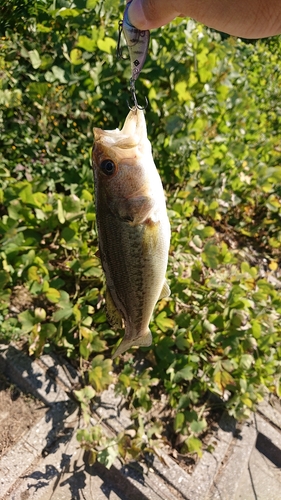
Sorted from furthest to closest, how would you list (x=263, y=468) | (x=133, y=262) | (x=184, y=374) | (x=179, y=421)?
(x=263, y=468), (x=184, y=374), (x=179, y=421), (x=133, y=262)

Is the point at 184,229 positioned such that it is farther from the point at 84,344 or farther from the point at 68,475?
the point at 68,475

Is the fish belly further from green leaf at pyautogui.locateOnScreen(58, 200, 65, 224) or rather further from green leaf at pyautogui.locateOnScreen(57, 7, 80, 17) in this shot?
green leaf at pyautogui.locateOnScreen(57, 7, 80, 17)

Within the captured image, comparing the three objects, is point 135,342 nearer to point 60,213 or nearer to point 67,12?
point 60,213

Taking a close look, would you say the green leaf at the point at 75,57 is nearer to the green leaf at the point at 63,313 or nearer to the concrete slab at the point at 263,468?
the green leaf at the point at 63,313

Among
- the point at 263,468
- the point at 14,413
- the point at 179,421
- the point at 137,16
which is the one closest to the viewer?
the point at 137,16

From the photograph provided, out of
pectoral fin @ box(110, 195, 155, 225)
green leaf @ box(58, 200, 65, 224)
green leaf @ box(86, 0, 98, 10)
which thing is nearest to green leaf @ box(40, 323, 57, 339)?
green leaf @ box(58, 200, 65, 224)

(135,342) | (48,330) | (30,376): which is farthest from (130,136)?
(30,376)

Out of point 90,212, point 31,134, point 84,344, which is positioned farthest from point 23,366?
point 31,134
